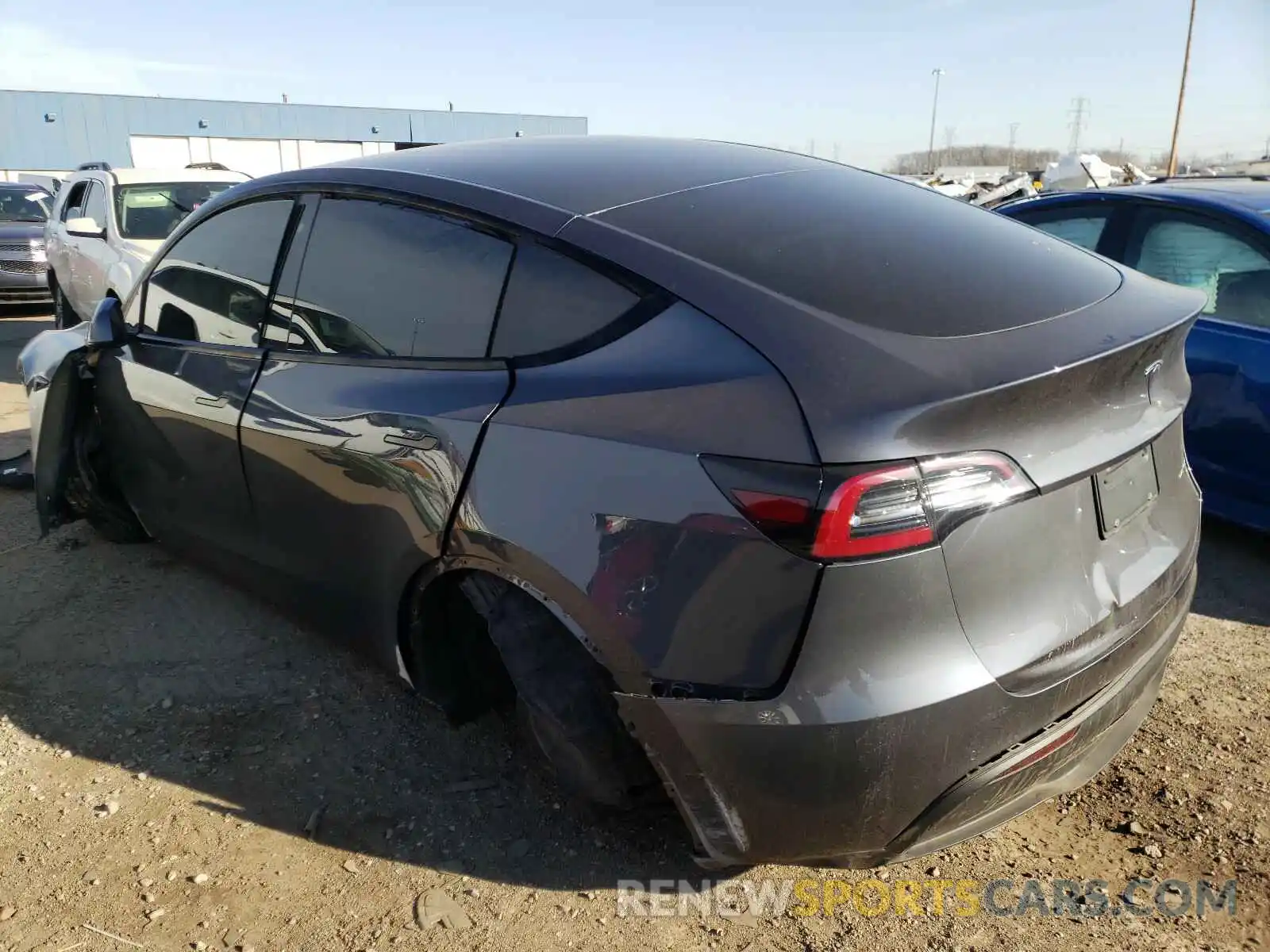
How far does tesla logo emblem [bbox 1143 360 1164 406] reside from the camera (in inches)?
83.0

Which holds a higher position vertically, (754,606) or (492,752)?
(754,606)

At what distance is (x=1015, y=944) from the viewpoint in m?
2.08

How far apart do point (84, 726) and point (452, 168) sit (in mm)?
2116

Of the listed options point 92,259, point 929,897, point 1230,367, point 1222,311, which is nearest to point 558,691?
point 929,897

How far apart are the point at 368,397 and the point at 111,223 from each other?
7311 mm

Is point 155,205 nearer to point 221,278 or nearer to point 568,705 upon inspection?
point 221,278

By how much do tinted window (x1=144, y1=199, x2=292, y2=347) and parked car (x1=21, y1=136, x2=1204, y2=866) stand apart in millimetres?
160

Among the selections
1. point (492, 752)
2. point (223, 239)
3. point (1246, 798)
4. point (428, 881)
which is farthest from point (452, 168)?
point (1246, 798)

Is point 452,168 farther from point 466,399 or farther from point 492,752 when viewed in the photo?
point 492,752

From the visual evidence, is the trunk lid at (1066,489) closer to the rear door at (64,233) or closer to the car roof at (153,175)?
the car roof at (153,175)

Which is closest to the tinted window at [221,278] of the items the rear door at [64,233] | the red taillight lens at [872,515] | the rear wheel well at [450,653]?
the rear wheel well at [450,653]

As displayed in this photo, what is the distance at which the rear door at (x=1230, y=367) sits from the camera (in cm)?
384

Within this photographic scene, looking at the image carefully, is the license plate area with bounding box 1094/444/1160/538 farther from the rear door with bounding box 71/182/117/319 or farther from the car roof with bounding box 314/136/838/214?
the rear door with bounding box 71/182/117/319

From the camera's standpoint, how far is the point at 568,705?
2.17 m
